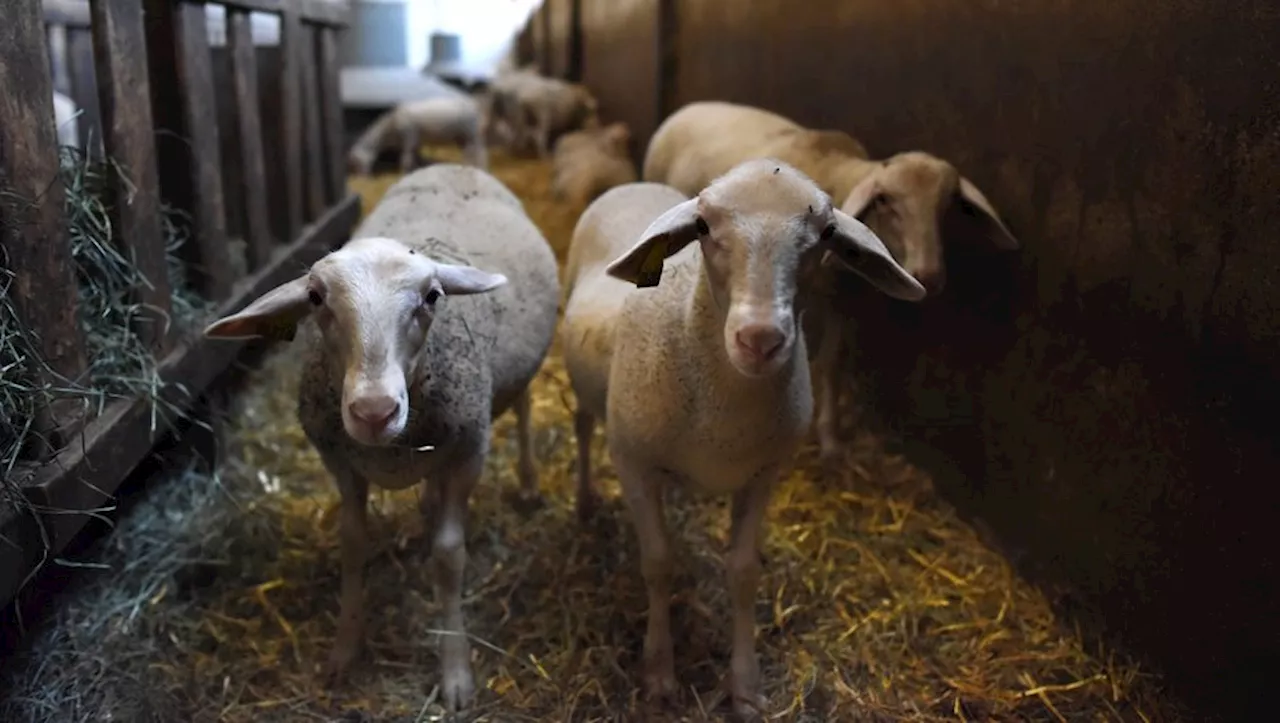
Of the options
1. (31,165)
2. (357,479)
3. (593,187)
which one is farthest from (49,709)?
(593,187)

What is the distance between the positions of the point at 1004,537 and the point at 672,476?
1504 millimetres

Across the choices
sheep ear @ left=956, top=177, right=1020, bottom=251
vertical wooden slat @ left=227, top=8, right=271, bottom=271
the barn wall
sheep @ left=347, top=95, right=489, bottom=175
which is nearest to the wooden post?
vertical wooden slat @ left=227, top=8, right=271, bottom=271

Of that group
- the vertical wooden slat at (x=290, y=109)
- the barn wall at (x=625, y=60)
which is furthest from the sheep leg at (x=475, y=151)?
the vertical wooden slat at (x=290, y=109)

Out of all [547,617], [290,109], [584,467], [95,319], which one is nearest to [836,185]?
[584,467]

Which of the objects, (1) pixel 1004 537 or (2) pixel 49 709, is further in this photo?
(1) pixel 1004 537

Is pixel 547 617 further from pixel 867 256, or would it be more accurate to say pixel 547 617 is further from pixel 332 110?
pixel 332 110

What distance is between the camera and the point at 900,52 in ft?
14.1

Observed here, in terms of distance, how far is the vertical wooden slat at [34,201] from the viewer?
2.51 meters

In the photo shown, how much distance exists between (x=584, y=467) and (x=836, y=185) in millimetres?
1570

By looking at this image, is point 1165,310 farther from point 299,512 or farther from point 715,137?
point 299,512

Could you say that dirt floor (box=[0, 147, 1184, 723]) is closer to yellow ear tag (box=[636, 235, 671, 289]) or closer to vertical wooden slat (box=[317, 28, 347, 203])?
yellow ear tag (box=[636, 235, 671, 289])

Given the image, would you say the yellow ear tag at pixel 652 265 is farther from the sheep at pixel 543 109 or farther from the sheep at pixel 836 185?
the sheep at pixel 543 109

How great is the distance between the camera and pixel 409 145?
32.4 feet

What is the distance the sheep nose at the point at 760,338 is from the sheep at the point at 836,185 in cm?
39
